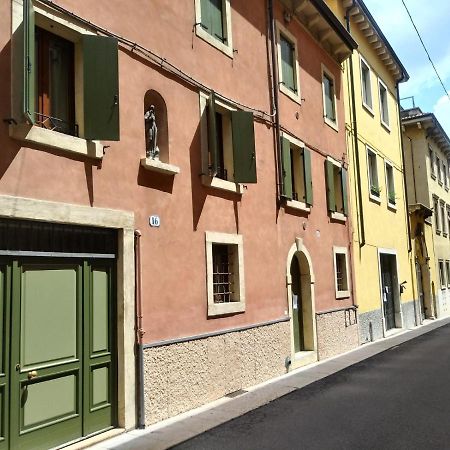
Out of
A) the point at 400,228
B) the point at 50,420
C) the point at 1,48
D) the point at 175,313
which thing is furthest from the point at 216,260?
the point at 400,228

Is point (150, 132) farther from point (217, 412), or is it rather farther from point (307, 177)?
point (307, 177)

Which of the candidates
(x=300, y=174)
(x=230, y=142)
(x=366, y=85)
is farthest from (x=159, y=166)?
(x=366, y=85)

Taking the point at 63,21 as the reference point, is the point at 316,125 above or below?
above

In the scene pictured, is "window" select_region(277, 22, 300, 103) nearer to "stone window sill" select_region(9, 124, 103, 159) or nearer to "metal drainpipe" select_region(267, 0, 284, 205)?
"metal drainpipe" select_region(267, 0, 284, 205)

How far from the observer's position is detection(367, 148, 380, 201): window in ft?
60.3

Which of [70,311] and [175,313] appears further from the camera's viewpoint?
[175,313]

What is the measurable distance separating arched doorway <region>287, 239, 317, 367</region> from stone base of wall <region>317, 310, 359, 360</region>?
1.01ft

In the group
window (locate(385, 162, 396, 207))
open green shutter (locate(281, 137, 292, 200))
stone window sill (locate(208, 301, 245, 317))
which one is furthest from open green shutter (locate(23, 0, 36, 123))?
window (locate(385, 162, 396, 207))

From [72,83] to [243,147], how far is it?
389 cm

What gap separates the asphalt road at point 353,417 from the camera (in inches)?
247

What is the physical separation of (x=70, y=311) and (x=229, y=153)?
4748mm

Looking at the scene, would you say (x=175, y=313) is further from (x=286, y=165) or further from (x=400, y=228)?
(x=400, y=228)

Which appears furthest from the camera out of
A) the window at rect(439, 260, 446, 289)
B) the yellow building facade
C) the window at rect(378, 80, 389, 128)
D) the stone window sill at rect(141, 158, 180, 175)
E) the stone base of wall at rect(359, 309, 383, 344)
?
the window at rect(439, 260, 446, 289)

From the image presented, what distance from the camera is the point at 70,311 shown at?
20.8ft
